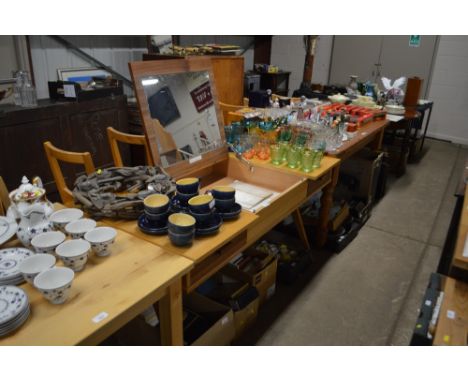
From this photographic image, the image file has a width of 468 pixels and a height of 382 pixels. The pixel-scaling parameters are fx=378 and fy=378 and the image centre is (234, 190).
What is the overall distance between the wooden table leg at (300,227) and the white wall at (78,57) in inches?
102

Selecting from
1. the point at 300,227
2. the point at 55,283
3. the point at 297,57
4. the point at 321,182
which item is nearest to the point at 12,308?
the point at 55,283

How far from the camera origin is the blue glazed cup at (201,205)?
4.32 feet

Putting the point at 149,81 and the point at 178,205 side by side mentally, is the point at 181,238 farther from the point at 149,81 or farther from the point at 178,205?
the point at 149,81

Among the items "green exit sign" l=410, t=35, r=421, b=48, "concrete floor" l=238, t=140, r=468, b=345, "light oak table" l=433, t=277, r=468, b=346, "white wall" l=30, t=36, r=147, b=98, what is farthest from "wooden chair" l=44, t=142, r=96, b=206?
"green exit sign" l=410, t=35, r=421, b=48

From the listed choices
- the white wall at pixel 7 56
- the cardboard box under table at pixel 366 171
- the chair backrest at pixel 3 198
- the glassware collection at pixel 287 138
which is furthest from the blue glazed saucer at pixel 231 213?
the white wall at pixel 7 56

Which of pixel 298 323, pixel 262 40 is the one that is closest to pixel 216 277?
pixel 298 323

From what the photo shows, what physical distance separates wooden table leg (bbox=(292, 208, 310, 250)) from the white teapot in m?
1.62

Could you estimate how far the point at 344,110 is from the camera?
326 centimetres

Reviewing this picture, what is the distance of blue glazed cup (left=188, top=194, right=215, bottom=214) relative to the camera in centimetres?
132

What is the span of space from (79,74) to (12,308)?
11.0ft

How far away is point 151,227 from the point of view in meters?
1.32

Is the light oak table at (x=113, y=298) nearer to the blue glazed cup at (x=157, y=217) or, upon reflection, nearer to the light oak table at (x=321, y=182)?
the blue glazed cup at (x=157, y=217)

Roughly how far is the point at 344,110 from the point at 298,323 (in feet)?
6.53

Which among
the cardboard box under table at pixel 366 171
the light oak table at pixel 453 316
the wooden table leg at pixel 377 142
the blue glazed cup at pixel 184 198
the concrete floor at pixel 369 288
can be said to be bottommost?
the concrete floor at pixel 369 288
